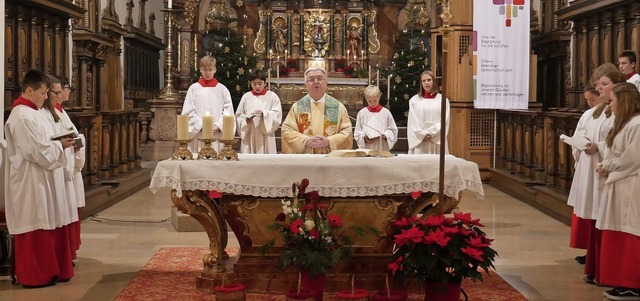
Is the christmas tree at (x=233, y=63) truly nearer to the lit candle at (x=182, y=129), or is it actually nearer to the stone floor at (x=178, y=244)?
the stone floor at (x=178, y=244)

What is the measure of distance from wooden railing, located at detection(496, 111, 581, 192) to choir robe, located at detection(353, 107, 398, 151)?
2397 millimetres

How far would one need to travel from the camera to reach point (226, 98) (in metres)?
11.3

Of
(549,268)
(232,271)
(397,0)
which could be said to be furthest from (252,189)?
(397,0)

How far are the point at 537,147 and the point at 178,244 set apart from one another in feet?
20.9

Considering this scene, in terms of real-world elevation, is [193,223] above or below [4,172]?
below

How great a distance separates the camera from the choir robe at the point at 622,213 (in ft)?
21.6

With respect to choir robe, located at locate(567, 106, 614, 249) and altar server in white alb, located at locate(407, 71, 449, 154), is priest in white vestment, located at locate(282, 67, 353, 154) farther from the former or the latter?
altar server in white alb, located at locate(407, 71, 449, 154)

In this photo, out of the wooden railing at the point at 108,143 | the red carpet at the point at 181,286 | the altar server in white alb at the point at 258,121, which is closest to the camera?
the red carpet at the point at 181,286

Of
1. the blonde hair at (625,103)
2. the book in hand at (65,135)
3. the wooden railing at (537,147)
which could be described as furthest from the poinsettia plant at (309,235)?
the wooden railing at (537,147)

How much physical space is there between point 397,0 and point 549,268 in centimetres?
1774

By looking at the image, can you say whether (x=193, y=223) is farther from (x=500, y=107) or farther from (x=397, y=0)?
(x=397, y=0)

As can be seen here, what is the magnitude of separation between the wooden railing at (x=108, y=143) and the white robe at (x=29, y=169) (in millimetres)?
3833

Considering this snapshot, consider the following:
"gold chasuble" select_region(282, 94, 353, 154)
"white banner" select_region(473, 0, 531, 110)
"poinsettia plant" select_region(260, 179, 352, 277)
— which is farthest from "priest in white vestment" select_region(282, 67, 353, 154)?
"white banner" select_region(473, 0, 531, 110)

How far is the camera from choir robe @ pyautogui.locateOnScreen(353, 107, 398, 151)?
10.3m
